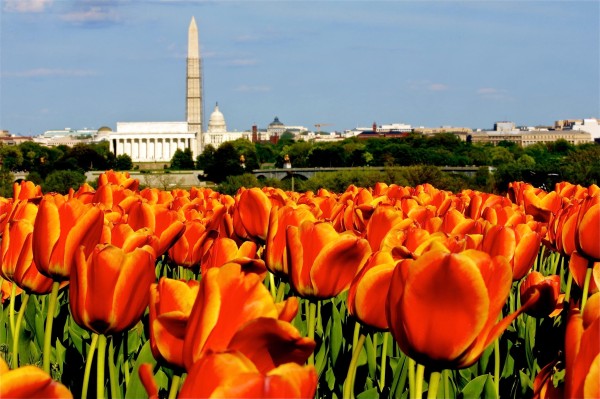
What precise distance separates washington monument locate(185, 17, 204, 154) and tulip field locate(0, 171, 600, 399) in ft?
392

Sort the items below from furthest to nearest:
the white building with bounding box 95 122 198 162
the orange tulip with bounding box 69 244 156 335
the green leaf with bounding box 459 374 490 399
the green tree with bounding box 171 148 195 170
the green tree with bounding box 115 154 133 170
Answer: the white building with bounding box 95 122 198 162
the green tree with bounding box 171 148 195 170
the green tree with bounding box 115 154 133 170
the green leaf with bounding box 459 374 490 399
the orange tulip with bounding box 69 244 156 335

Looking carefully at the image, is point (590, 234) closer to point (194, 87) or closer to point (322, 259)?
point (322, 259)

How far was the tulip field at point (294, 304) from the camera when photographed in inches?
51.3

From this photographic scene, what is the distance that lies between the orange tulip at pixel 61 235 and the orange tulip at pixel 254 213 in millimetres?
1119

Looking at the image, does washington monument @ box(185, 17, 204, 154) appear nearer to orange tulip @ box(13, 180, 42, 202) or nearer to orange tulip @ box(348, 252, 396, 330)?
orange tulip @ box(13, 180, 42, 202)

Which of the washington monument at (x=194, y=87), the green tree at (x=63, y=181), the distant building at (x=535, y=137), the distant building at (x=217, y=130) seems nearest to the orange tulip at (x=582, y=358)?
the green tree at (x=63, y=181)

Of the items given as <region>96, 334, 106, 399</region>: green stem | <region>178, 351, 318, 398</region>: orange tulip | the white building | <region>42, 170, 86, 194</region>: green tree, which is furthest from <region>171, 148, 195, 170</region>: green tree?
<region>178, 351, 318, 398</region>: orange tulip

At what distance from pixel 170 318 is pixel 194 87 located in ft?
426

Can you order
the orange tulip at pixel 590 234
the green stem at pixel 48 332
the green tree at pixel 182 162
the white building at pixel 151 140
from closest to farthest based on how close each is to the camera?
1. the green stem at pixel 48 332
2. the orange tulip at pixel 590 234
3. the green tree at pixel 182 162
4. the white building at pixel 151 140

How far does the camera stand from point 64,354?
302 centimetres

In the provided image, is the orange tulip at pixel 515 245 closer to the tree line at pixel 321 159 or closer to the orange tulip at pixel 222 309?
the orange tulip at pixel 222 309

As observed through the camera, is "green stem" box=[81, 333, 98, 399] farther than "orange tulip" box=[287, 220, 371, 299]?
No

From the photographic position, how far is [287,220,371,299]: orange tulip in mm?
2262

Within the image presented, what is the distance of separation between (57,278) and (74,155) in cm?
8690
